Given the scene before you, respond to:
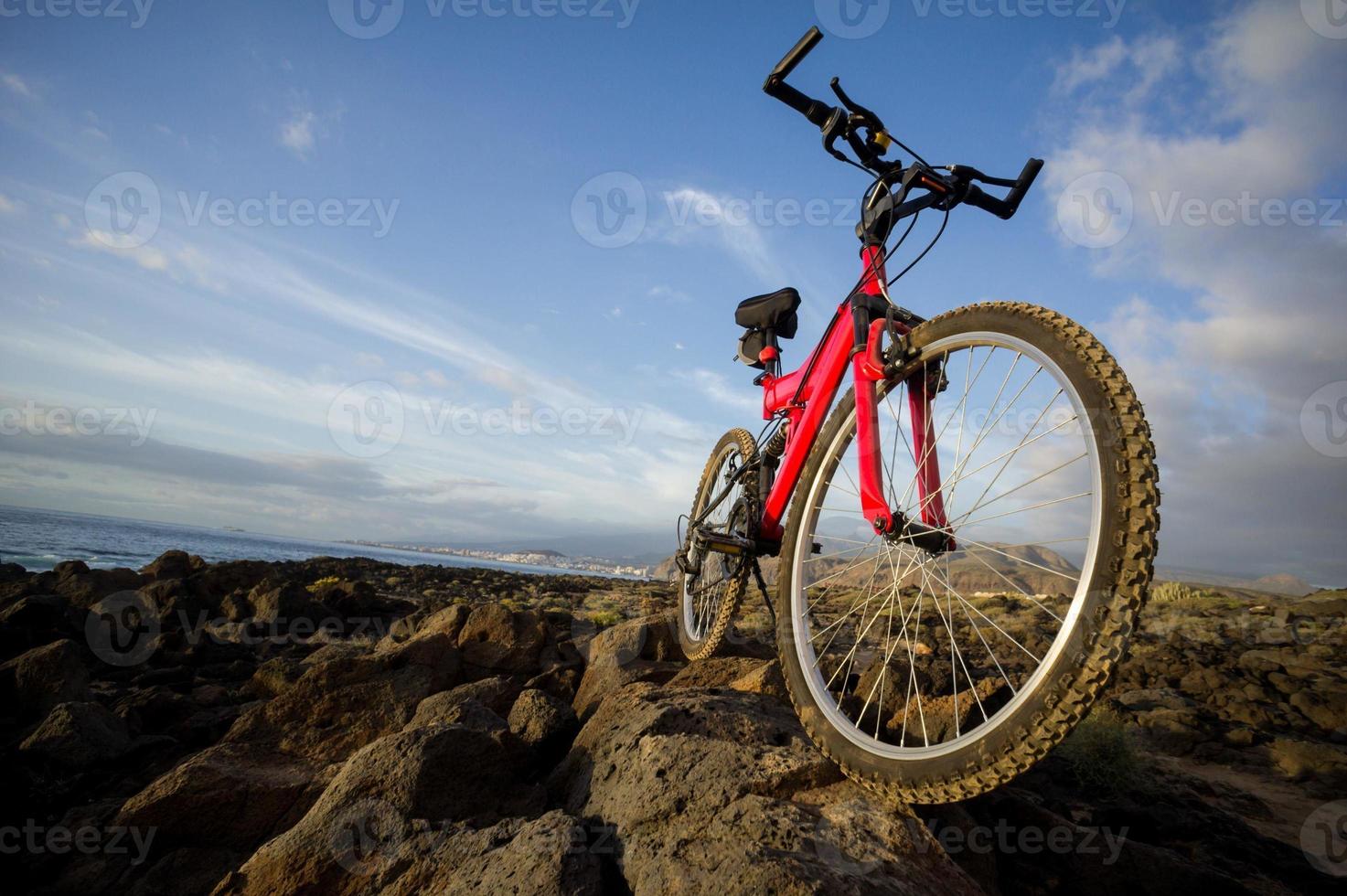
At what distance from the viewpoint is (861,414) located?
3260 millimetres

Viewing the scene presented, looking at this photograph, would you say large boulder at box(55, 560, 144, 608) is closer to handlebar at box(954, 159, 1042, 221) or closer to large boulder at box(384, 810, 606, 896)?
large boulder at box(384, 810, 606, 896)

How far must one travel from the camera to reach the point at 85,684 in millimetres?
5395

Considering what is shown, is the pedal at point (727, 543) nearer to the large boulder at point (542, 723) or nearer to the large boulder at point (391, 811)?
the large boulder at point (542, 723)

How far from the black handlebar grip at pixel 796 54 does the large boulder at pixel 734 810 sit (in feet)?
11.5

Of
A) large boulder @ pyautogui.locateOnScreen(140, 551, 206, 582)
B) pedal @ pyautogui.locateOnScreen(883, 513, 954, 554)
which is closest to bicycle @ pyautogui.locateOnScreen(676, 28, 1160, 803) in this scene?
pedal @ pyautogui.locateOnScreen(883, 513, 954, 554)

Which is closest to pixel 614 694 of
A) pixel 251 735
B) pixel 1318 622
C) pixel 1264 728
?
pixel 251 735

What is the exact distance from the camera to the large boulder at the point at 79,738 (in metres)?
4.02

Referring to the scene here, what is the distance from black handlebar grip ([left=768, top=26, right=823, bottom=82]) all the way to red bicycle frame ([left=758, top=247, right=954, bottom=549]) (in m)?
1.14

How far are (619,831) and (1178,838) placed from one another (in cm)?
316

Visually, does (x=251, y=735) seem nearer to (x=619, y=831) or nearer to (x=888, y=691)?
(x=619, y=831)

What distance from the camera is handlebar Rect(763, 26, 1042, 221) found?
3342 mm

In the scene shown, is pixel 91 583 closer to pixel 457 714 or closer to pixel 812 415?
pixel 457 714

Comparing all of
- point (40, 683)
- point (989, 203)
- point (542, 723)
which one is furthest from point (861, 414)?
point (40, 683)

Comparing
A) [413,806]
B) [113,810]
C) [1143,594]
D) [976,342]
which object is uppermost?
[976,342]
